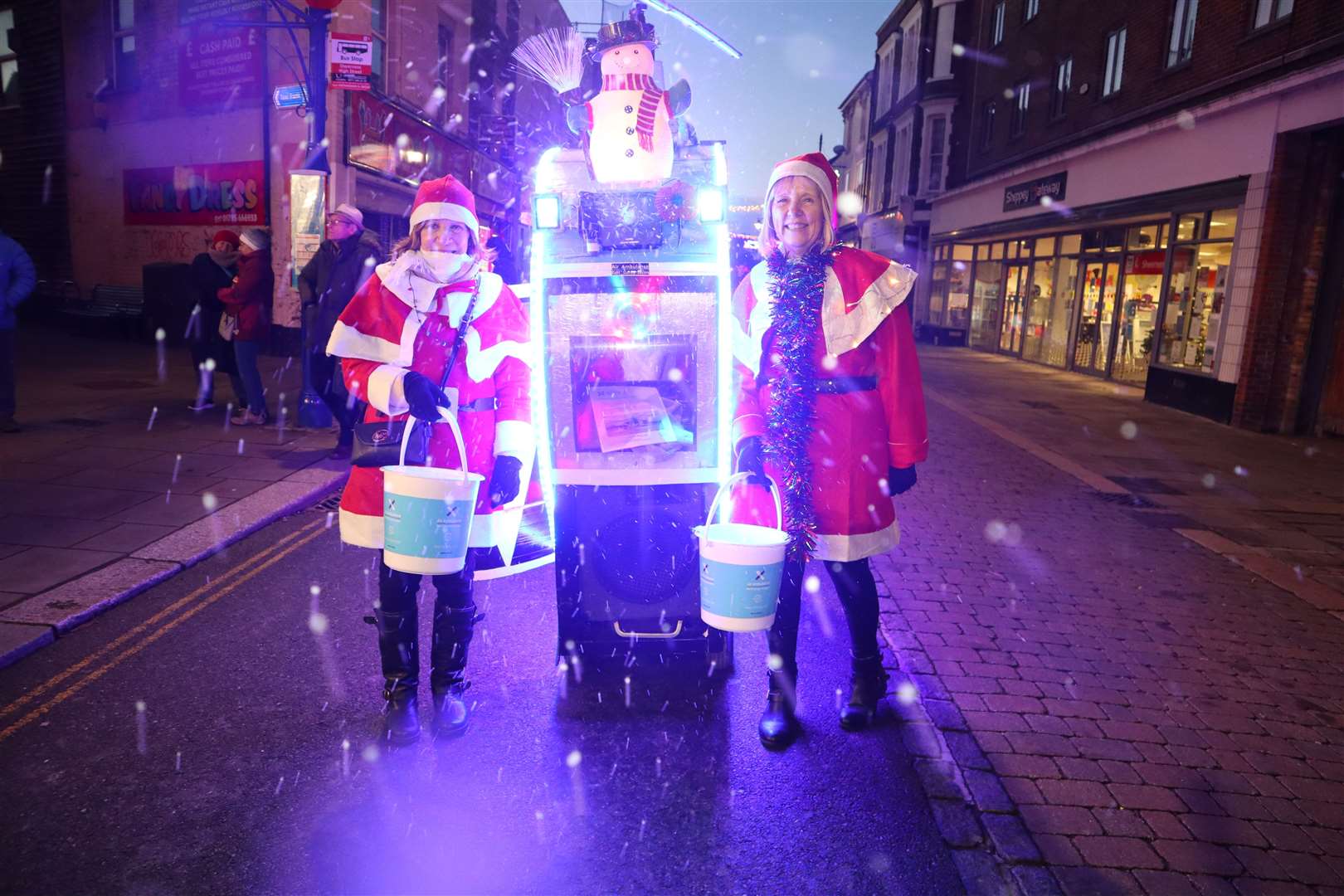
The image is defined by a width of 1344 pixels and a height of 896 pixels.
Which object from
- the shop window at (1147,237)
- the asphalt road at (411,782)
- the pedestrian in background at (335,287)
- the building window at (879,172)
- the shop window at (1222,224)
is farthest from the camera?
the building window at (879,172)

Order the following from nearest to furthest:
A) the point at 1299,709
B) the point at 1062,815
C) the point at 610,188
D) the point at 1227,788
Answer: the point at 1062,815 → the point at 1227,788 → the point at 610,188 → the point at 1299,709

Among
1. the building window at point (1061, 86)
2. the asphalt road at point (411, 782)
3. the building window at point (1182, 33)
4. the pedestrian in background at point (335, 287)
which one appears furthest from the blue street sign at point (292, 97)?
the building window at point (1061, 86)

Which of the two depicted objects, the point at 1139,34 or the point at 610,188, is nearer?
the point at 610,188

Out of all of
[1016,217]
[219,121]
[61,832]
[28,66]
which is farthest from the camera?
[1016,217]

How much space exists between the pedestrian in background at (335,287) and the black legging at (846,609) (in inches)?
204

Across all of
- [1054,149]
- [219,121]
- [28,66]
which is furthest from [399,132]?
[1054,149]

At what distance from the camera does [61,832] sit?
273cm

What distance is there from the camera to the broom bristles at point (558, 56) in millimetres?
4184

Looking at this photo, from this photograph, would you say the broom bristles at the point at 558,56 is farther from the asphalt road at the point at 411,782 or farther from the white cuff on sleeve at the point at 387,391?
the asphalt road at the point at 411,782

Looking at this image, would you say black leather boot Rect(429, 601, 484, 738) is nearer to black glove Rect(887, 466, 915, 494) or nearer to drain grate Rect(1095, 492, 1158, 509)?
black glove Rect(887, 466, 915, 494)

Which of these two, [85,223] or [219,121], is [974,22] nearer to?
[219,121]

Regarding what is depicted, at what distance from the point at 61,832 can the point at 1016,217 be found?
22061 mm

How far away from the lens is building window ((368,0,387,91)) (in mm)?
15898

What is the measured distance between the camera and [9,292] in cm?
800
